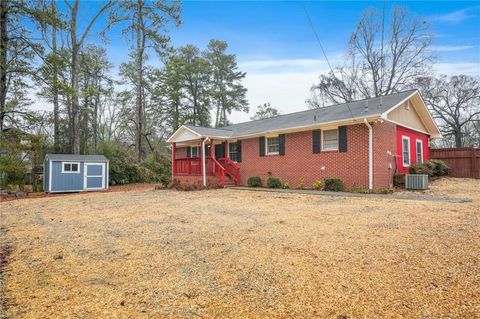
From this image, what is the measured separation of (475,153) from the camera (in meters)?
13.2

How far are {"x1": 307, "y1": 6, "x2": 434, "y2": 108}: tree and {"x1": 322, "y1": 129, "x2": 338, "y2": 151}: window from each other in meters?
12.4

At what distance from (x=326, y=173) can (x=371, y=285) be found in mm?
8745

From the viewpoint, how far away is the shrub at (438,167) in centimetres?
1250

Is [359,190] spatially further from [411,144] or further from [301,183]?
[411,144]

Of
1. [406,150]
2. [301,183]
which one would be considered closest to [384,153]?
[406,150]

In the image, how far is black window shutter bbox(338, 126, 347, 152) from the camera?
10211 millimetres

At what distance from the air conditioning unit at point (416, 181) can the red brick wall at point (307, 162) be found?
6.12ft

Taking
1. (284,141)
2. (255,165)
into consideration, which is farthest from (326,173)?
(255,165)

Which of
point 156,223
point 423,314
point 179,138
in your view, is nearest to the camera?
point 423,314

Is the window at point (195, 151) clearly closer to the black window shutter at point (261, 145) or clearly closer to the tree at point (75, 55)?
the black window shutter at point (261, 145)

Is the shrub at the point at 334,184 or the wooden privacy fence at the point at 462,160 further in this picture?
the wooden privacy fence at the point at 462,160

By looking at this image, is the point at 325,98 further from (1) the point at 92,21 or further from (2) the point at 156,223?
(2) the point at 156,223

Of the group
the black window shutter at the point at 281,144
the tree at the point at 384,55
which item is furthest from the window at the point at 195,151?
the tree at the point at 384,55

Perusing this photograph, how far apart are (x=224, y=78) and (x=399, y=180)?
874 inches
